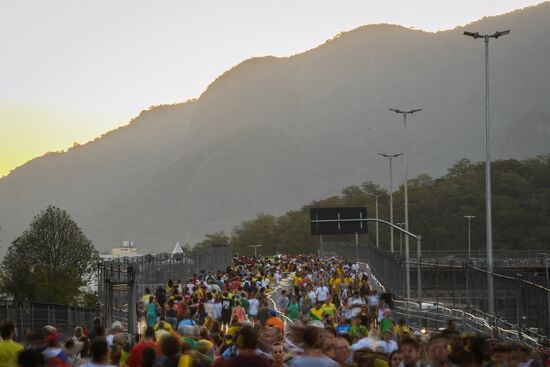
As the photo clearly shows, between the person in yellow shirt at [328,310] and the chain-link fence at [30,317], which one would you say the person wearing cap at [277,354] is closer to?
the person in yellow shirt at [328,310]

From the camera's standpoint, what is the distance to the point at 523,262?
8938cm

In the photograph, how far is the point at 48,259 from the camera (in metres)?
88.0

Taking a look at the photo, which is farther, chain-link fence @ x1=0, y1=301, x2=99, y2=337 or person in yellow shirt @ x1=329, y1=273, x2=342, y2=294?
person in yellow shirt @ x1=329, y1=273, x2=342, y2=294

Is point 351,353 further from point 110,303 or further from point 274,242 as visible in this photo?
point 274,242

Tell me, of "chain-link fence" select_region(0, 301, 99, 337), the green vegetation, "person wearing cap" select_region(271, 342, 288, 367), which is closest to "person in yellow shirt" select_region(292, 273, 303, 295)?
"chain-link fence" select_region(0, 301, 99, 337)

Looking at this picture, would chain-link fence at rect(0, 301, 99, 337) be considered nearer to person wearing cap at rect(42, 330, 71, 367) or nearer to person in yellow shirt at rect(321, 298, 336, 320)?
person in yellow shirt at rect(321, 298, 336, 320)

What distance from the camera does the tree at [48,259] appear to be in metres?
82.7

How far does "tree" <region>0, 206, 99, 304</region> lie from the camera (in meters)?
82.7

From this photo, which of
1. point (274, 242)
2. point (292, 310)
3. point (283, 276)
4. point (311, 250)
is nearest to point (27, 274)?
point (283, 276)

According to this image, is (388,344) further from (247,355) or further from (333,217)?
(333,217)

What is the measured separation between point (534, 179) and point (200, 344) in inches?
5175

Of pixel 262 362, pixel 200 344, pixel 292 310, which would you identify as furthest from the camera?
pixel 292 310

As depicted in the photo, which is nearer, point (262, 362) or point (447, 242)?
point (262, 362)

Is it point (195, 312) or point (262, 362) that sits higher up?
point (262, 362)
